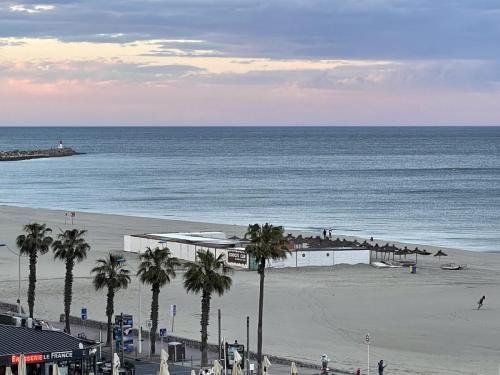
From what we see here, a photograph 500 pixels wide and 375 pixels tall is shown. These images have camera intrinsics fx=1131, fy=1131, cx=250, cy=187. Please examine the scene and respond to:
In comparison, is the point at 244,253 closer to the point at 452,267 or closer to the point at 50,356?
the point at 452,267

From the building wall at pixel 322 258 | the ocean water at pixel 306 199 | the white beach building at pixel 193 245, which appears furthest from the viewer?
the ocean water at pixel 306 199

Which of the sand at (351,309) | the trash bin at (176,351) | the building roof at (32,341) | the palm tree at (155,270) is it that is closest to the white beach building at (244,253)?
the sand at (351,309)

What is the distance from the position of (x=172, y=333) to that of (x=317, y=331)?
6.92 meters

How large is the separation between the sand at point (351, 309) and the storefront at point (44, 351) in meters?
12.1

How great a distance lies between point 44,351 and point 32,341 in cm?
132

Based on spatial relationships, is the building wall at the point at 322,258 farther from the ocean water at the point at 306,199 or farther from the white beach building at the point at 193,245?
the ocean water at the point at 306,199

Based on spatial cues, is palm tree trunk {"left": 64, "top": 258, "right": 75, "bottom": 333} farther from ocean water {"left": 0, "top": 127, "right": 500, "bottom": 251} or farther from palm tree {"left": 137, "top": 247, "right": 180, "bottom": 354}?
ocean water {"left": 0, "top": 127, "right": 500, "bottom": 251}

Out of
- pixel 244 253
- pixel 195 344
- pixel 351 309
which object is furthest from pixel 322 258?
pixel 195 344

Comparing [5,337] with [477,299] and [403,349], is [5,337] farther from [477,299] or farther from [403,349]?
[477,299]

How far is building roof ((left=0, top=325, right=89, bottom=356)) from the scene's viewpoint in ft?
119

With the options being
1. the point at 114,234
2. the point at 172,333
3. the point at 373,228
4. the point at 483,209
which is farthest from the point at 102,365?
the point at 483,209

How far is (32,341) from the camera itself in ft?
123

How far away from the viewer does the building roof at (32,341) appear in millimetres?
36406

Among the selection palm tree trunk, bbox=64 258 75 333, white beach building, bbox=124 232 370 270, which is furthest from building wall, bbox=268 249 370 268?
palm tree trunk, bbox=64 258 75 333
